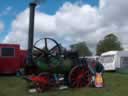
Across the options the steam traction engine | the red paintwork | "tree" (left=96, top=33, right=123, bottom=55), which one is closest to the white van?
the red paintwork

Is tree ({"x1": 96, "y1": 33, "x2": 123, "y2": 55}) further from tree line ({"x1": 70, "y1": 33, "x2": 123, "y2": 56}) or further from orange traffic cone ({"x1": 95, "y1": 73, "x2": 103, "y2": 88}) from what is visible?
orange traffic cone ({"x1": 95, "y1": 73, "x2": 103, "y2": 88})

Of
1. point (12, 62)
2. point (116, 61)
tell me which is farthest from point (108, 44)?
point (12, 62)

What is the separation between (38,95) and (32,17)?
5273mm

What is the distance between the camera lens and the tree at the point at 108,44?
234 feet

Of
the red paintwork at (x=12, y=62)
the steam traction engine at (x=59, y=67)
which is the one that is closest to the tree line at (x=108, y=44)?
the red paintwork at (x=12, y=62)

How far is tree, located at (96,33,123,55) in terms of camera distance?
71375 millimetres

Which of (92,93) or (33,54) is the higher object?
(33,54)

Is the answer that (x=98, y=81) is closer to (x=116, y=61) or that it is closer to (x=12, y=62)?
(x=12, y=62)

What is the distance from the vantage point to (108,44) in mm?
71625

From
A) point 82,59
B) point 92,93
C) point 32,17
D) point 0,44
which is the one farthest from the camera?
point 0,44

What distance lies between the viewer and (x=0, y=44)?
25750mm

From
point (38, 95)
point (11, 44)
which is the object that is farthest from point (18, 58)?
point (38, 95)

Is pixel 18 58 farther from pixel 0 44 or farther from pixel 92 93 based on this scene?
pixel 92 93

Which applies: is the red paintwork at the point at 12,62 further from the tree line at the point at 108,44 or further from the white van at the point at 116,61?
the tree line at the point at 108,44
